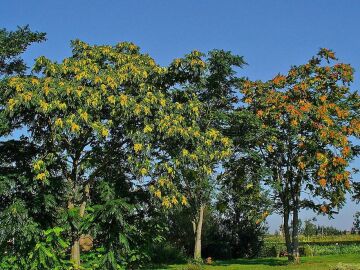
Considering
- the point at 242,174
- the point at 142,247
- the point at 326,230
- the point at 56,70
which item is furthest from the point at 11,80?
the point at 326,230

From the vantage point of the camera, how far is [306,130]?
2942 centimetres

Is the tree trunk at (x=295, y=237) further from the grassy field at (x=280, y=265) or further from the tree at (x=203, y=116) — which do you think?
the tree at (x=203, y=116)

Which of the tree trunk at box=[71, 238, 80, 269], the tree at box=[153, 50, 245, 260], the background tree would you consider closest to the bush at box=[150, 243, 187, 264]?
the tree at box=[153, 50, 245, 260]

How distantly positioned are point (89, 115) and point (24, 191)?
388cm

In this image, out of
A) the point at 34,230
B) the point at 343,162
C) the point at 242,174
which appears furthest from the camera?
the point at 242,174

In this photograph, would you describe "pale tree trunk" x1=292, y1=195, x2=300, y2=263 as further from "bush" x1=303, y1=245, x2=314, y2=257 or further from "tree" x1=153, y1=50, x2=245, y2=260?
"bush" x1=303, y1=245, x2=314, y2=257

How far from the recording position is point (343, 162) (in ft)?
89.5

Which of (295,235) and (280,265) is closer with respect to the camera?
(280,265)

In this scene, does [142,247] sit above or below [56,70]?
below

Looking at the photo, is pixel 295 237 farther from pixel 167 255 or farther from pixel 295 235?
pixel 167 255

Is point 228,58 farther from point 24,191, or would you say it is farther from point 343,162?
point 24,191

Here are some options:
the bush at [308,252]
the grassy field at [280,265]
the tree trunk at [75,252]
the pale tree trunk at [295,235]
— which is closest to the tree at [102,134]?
the tree trunk at [75,252]

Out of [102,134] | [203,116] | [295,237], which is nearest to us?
[102,134]

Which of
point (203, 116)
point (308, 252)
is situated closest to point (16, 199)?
point (203, 116)
